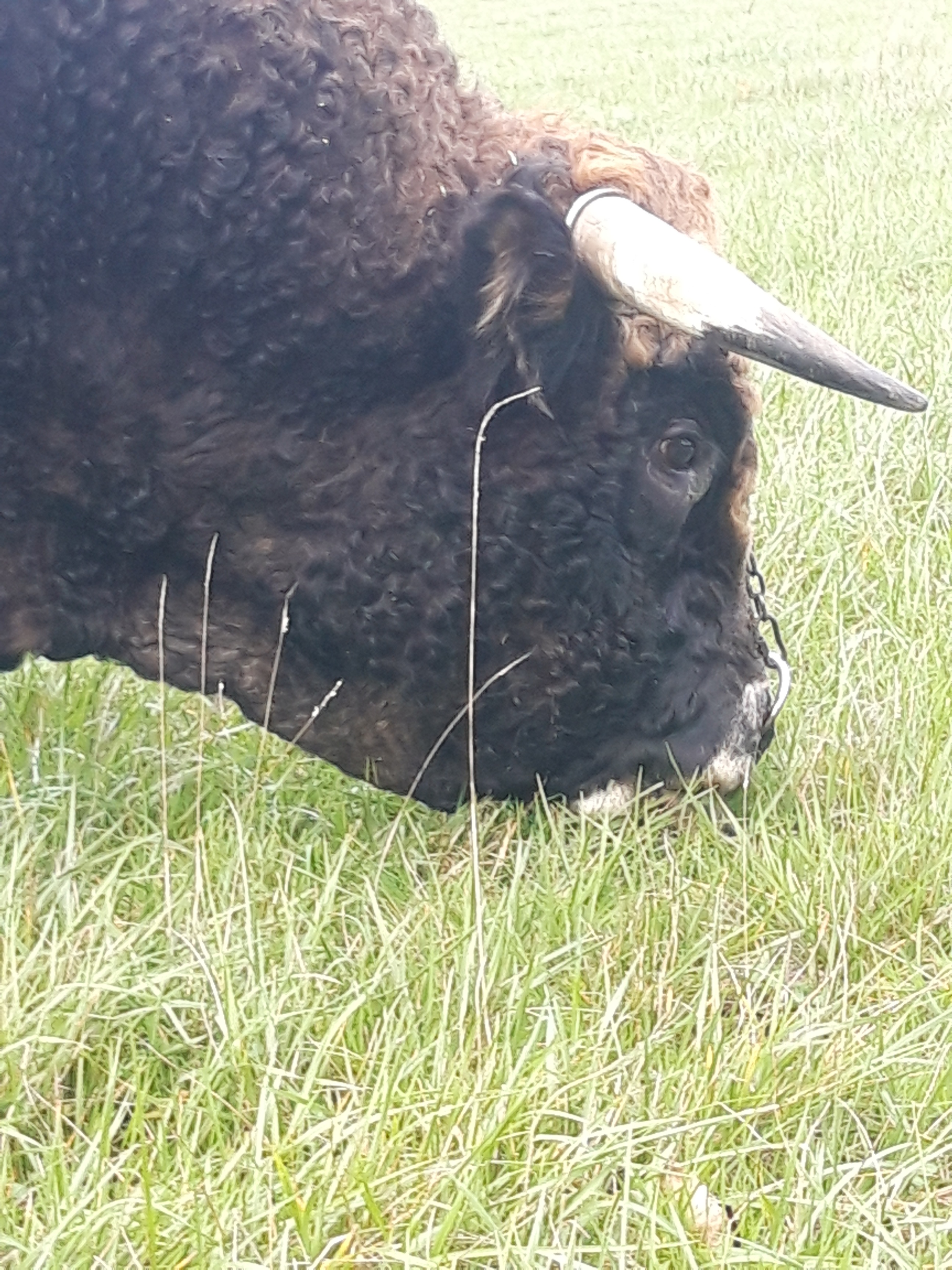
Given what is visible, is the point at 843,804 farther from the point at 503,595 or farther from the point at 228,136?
the point at 228,136

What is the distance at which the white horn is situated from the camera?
8.77 feet

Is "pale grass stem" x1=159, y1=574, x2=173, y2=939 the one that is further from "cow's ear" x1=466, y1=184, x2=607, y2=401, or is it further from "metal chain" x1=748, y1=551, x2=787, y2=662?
"metal chain" x1=748, y1=551, x2=787, y2=662

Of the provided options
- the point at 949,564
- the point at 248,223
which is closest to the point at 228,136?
the point at 248,223

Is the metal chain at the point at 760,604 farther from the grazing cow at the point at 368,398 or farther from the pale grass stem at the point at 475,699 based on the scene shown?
the pale grass stem at the point at 475,699

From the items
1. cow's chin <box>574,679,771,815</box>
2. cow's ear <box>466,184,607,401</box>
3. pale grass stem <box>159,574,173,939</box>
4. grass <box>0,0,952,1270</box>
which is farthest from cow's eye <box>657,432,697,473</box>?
pale grass stem <box>159,574,173,939</box>

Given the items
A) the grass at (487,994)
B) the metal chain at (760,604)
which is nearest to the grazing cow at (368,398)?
the metal chain at (760,604)

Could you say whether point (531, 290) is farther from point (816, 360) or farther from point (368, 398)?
point (816, 360)

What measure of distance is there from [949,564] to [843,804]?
51.9 inches

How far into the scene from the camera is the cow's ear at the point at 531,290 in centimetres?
289

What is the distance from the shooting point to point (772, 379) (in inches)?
235

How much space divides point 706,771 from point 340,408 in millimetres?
1059

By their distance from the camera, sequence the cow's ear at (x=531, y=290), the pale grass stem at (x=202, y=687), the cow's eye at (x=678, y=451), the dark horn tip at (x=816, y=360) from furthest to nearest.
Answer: the cow's eye at (x=678, y=451) < the cow's ear at (x=531, y=290) < the pale grass stem at (x=202, y=687) < the dark horn tip at (x=816, y=360)

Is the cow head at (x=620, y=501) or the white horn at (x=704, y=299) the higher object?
the white horn at (x=704, y=299)

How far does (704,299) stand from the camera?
9.01 feet
